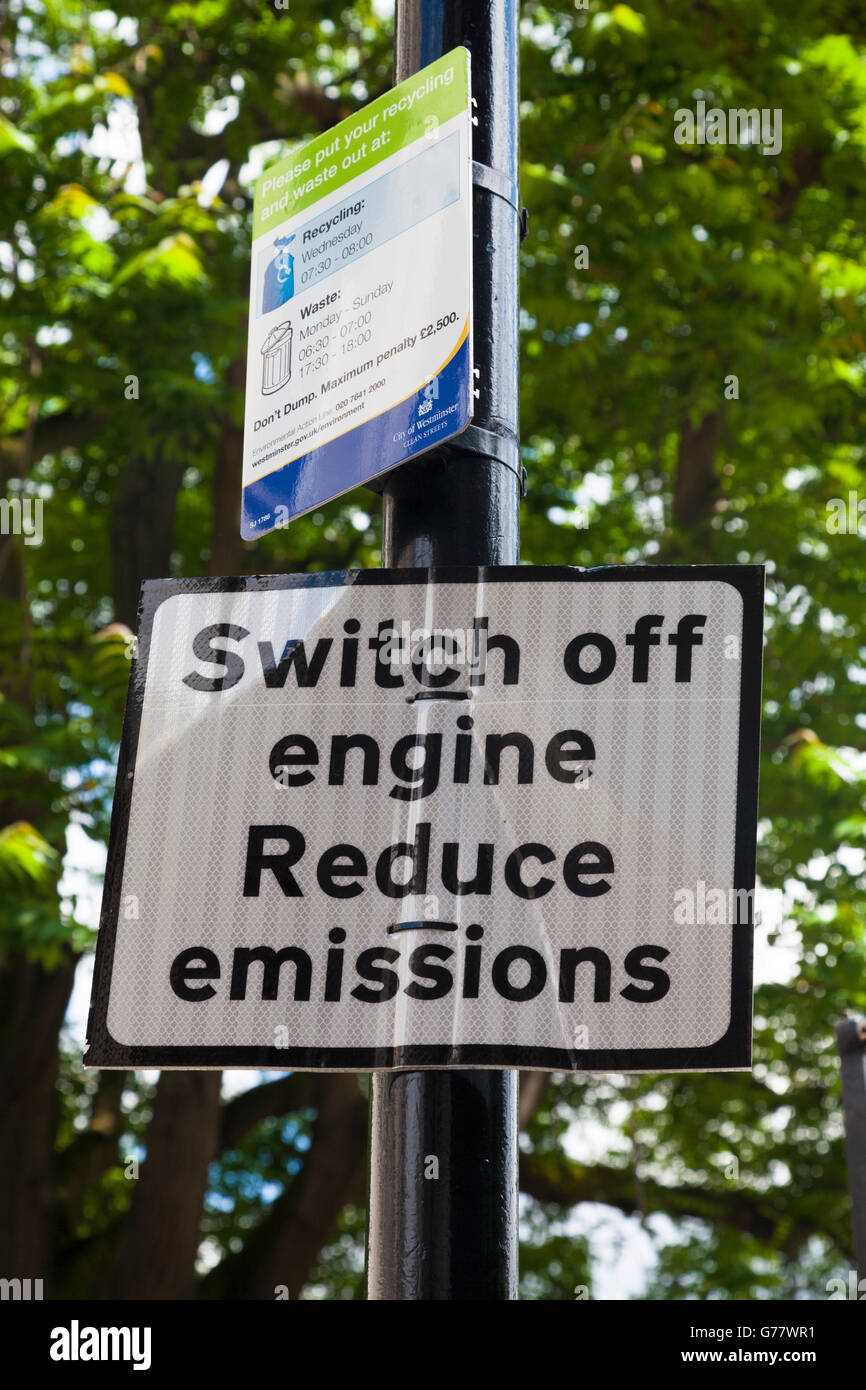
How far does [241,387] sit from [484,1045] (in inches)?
329

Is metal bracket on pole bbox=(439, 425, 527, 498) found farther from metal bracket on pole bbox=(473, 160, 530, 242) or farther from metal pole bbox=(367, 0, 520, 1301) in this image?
metal bracket on pole bbox=(473, 160, 530, 242)

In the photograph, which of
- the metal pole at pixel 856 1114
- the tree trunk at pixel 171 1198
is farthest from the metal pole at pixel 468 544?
the tree trunk at pixel 171 1198

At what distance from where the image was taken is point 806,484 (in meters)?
10.5

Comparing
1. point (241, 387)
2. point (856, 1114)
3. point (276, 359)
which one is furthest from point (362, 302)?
point (241, 387)

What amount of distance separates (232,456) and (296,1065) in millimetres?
9501

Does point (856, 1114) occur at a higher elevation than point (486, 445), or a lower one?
lower

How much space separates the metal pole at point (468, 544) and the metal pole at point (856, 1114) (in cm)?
179

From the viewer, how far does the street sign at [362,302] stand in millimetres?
2330

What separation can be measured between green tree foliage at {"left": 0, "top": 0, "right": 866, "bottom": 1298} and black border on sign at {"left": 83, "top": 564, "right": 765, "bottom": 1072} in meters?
5.29

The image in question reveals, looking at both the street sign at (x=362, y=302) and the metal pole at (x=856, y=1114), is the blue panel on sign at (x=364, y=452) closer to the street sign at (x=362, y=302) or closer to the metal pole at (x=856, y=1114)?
the street sign at (x=362, y=302)

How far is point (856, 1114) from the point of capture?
11.8 feet

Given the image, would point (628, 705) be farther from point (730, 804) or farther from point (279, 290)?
point (279, 290)

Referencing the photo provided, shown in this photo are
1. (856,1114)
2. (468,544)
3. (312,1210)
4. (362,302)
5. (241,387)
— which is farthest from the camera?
(312,1210)

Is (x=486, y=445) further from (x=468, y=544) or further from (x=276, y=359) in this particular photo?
(x=276, y=359)
